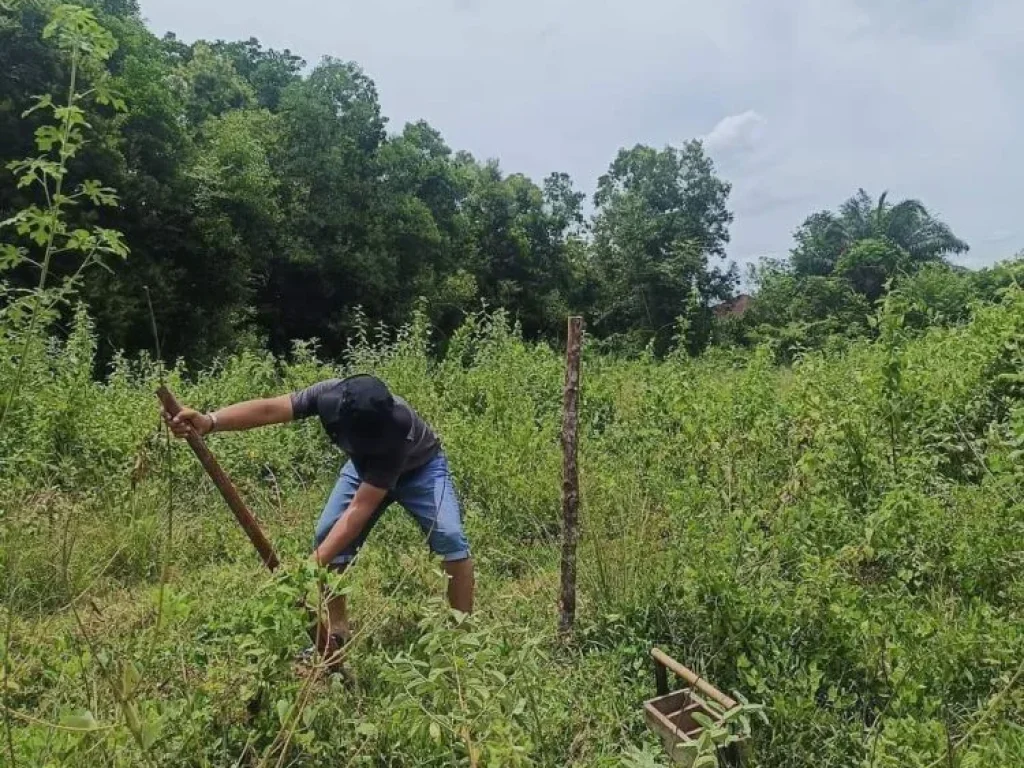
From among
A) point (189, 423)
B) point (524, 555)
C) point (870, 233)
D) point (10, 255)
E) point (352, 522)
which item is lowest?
point (524, 555)

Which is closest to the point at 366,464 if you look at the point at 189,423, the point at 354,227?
the point at 189,423

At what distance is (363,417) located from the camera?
2.92 m

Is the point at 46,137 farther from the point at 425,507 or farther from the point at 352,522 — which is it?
the point at 425,507

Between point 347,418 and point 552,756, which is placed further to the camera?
point 347,418

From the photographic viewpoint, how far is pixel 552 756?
2504 millimetres

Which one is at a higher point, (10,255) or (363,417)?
(10,255)

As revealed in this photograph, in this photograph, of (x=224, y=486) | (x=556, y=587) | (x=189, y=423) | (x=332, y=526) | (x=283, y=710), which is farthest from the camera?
(x=556, y=587)

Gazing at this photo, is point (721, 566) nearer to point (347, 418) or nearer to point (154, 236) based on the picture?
point (347, 418)

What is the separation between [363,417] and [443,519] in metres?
0.55

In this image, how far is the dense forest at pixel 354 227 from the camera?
14.7 m

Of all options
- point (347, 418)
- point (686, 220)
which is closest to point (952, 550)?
point (347, 418)

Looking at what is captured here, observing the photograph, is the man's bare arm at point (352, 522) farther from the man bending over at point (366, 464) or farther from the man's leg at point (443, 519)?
the man's leg at point (443, 519)

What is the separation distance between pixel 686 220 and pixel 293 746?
31541mm

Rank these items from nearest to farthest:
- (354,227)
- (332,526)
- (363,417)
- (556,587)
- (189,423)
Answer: (189,423) < (363,417) < (332,526) < (556,587) < (354,227)
